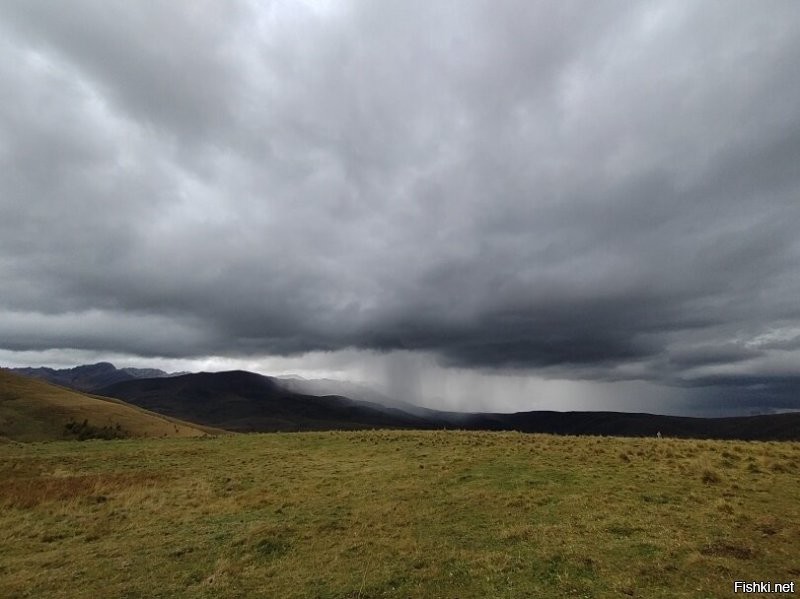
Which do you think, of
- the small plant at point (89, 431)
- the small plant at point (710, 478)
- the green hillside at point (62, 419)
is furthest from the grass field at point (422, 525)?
the green hillside at point (62, 419)

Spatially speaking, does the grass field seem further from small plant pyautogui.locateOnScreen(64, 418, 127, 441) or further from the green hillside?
the green hillside

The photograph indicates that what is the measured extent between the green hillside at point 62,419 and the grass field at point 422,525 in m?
46.6

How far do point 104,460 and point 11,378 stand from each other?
95602 millimetres

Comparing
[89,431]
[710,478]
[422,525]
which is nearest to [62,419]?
[89,431]

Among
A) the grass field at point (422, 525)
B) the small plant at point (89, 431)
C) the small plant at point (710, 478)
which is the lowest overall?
the small plant at point (89, 431)

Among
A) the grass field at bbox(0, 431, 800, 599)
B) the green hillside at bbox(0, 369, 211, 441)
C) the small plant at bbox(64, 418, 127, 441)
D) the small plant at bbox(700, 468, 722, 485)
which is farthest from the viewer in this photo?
the green hillside at bbox(0, 369, 211, 441)

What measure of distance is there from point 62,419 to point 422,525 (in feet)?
280

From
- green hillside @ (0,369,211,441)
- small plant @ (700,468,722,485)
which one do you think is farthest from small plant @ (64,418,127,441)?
small plant @ (700,468,722,485)

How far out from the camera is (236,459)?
124ft

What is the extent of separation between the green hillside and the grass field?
1835 inches

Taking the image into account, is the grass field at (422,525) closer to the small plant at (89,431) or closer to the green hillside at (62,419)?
the small plant at (89,431)

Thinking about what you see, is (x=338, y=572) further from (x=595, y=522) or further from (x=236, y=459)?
(x=236, y=459)

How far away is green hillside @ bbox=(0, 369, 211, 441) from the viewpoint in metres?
71.6

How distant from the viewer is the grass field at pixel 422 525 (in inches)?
511
